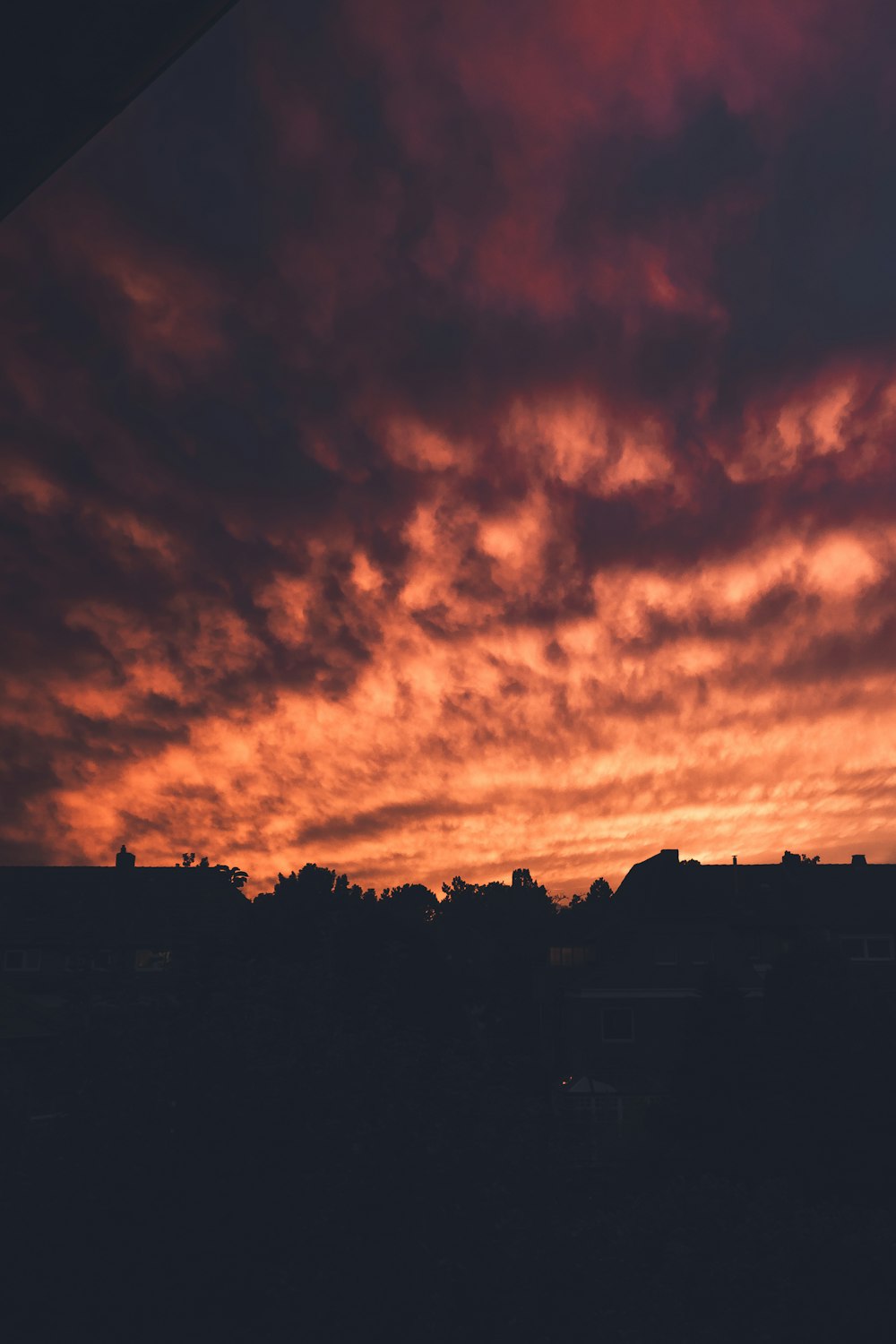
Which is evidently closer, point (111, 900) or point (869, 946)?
point (869, 946)

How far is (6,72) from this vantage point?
190cm

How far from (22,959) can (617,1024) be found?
125 feet

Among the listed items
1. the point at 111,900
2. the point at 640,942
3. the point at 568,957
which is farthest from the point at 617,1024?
the point at 111,900

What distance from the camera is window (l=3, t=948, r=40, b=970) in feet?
203

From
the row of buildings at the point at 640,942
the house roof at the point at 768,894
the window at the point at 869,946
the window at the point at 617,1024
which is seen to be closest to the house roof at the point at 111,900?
the row of buildings at the point at 640,942

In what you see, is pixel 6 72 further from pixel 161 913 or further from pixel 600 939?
pixel 161 913

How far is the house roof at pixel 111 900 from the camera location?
63375 millimetres

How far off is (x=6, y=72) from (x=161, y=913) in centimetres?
7252

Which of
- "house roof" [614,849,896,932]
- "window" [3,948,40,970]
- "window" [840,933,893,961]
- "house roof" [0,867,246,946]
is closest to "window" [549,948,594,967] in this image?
"house roof" [614,849,896,932]

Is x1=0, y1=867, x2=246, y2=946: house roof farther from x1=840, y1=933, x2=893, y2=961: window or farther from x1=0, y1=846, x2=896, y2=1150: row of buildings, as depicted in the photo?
x1=840, y1=933, x2=893, y2=961: window

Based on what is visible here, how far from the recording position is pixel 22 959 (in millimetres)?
62250

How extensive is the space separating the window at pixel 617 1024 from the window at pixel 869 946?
14.5m

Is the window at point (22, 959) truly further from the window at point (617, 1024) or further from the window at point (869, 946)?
the window at point (869, 946)

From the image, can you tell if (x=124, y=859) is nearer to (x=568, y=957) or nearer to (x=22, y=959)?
(x=22, y=959)
